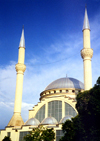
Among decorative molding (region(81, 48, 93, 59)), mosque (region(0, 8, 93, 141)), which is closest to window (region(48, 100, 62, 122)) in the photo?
mosque (region(0, 8, 93, 141))

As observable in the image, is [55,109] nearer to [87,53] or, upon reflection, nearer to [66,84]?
[66,84]

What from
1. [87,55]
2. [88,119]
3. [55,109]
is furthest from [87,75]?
[88,119]

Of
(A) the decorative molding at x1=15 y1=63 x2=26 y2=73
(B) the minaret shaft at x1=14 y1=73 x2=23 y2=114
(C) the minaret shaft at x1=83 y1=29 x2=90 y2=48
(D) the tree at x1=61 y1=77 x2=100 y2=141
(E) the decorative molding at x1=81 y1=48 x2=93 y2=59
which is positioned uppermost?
(C) the minaret shaft at x1=83 y1=29 x2=90 y2=48

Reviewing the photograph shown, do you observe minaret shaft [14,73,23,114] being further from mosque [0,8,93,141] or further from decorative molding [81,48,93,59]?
decorative molding [81,48,93,59]

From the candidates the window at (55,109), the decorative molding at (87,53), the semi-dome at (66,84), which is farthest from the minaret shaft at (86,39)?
the window at (55,109)

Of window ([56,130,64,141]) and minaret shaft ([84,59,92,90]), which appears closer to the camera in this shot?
window ([56,130,64,141])

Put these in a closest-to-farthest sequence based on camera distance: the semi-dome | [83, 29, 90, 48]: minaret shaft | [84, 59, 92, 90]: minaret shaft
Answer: [84, 59, 92, 90]: minaret shaft → [83, 29, 90, 48]: minaret shaft → the semi-dome

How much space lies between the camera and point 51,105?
37000 millimetres

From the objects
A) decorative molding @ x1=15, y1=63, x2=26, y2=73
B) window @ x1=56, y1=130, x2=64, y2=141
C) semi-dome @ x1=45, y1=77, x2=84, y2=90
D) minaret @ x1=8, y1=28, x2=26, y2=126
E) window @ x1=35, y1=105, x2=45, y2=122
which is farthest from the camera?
semi-dome @ x1=45, y1=77, x2=84, y2=90

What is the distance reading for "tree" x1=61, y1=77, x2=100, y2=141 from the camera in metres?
21.3

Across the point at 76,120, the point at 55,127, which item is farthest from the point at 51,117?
the point at 76,120

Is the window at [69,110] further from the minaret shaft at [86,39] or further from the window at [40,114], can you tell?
the minaret shaft at [86,39]

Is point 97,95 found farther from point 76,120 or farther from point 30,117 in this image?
point 30,117

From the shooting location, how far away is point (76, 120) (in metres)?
23.6
